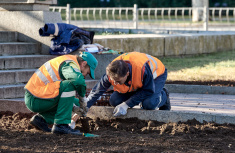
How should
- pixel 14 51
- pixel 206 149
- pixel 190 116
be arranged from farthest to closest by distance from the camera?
1. pixel 14 51
2. pixel 190 116
3. pixel 206 149

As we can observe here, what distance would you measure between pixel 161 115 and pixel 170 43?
23.7ft

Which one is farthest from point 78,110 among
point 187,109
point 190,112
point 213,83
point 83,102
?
point 213,83

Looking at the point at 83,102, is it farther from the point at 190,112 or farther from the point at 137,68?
the point at 190,112

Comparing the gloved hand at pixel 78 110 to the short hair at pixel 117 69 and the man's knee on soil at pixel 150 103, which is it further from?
the man's knee on soil at pixel 150 103

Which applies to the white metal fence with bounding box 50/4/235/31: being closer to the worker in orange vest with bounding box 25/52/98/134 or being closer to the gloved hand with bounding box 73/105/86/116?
the gloved hand with bounding box 73/105/86/116

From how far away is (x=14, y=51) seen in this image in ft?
27.3

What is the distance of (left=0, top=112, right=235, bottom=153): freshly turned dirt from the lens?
4625 mm

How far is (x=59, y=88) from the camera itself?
5242 millimetres

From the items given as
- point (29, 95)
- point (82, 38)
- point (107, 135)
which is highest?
point (82, 38)

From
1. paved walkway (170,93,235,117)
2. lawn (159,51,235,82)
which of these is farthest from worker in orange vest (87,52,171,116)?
lawn (159,51,235,82)

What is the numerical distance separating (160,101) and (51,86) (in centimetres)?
172

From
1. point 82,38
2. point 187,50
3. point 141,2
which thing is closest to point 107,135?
point 82,38

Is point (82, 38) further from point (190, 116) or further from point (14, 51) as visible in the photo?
point (190, 116)

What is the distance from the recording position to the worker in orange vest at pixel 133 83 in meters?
5.32
